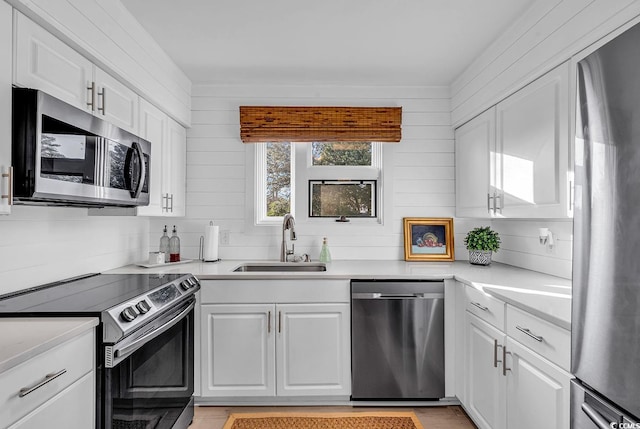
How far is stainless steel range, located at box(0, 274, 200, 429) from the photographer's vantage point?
1.36 meters

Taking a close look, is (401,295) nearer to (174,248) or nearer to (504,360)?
(504,360)

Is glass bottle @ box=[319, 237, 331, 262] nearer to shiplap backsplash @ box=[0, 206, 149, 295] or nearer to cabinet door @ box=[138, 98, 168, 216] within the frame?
cabinet door @ box=[138, 98, 168, 216]

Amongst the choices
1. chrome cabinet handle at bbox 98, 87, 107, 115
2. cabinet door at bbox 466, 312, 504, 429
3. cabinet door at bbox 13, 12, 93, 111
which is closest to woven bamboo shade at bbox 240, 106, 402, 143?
chrome cabinet handle at bbox 98, 87, 107, 115

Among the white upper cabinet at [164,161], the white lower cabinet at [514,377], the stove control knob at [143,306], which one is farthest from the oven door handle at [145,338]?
the white lower cabinet at [514,377]

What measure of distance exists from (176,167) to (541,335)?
8.27 feet

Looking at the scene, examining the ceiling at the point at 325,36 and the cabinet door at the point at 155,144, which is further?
the cabinet door at the point at 155,144

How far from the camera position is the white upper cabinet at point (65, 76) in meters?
1.36

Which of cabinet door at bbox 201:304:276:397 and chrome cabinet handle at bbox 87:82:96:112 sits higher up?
chrome cabinet handle at bbox 87:82:96:112

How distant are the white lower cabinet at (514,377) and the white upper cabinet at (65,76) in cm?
215

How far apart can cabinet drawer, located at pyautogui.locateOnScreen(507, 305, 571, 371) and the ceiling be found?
1573 millimetres

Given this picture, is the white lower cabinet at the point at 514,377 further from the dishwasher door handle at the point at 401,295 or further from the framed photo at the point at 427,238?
the framed photo at the point at 427,238

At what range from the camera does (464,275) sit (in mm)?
2299

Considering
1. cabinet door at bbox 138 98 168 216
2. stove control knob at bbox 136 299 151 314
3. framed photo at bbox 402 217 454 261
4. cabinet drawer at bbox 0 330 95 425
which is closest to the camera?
cabinet drawer at bbox 0 330 95 425

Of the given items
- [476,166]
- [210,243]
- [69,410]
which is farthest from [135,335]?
[476,166]
